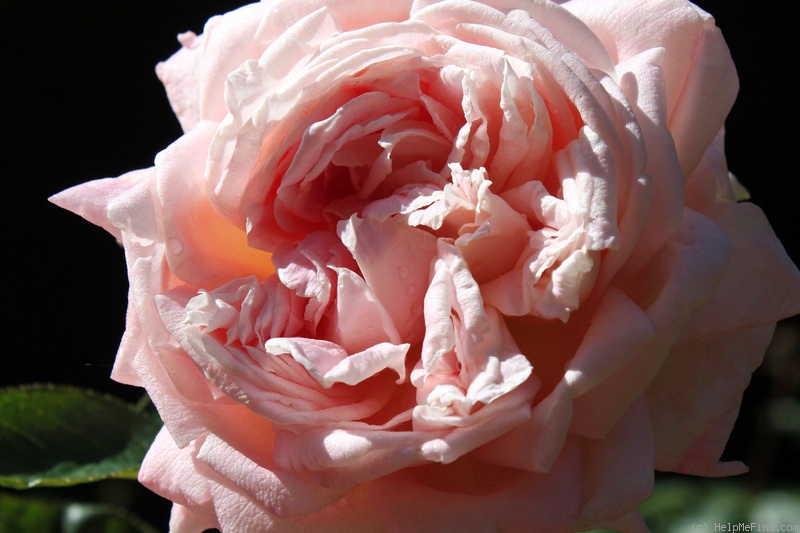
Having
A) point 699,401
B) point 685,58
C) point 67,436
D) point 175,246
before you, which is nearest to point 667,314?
point 699,401

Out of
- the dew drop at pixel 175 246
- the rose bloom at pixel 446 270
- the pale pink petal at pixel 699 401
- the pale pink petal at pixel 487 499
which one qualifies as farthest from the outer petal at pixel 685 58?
the dew drop at pixel 175 246

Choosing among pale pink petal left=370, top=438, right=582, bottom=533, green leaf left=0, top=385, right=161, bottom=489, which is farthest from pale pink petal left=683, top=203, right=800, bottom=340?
green leaf left=0, top=385, right=161, bottom=489

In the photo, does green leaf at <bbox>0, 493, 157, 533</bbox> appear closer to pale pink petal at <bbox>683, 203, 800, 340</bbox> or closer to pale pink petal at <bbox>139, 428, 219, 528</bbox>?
pale pink petal at <bbox>139, 428, 219, 528</bbox>

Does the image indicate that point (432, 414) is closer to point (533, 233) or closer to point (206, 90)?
point (533, 233)

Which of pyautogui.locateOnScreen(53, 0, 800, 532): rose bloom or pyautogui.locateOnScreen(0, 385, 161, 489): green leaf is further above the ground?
pyautogui.locateOnScreen(53, 0, 800, 532): rose bloom

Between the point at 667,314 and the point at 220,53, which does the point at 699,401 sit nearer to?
the point at 667,314
